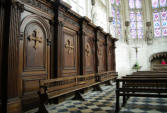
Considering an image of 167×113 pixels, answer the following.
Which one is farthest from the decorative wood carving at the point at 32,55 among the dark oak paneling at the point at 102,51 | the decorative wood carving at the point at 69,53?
the dark oak paneling at the point at 102,51

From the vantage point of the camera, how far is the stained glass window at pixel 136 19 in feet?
57.8

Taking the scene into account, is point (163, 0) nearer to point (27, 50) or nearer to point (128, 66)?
point (128, 66)

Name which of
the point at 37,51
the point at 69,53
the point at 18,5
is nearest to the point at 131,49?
the point at 69,53

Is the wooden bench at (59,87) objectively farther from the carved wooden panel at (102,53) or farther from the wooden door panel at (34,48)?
the carved wooden panel at (102,53)

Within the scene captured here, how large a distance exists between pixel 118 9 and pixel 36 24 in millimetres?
15143

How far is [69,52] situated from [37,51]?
1.73 meters

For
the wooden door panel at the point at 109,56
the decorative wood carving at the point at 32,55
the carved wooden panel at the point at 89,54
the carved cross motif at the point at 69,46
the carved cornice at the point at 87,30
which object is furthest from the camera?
the wooden door panel at the point at 109,56

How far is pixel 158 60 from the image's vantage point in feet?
54.4

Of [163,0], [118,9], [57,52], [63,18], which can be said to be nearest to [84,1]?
[63,18]

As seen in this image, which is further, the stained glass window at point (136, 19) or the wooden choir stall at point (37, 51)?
the stained glass window at point (136, 19)

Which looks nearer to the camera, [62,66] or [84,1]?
[62,66]

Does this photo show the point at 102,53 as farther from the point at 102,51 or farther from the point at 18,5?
the point at 18,5

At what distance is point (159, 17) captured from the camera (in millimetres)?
17203

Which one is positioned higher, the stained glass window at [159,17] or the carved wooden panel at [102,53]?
the stained glass window at [159,17]
